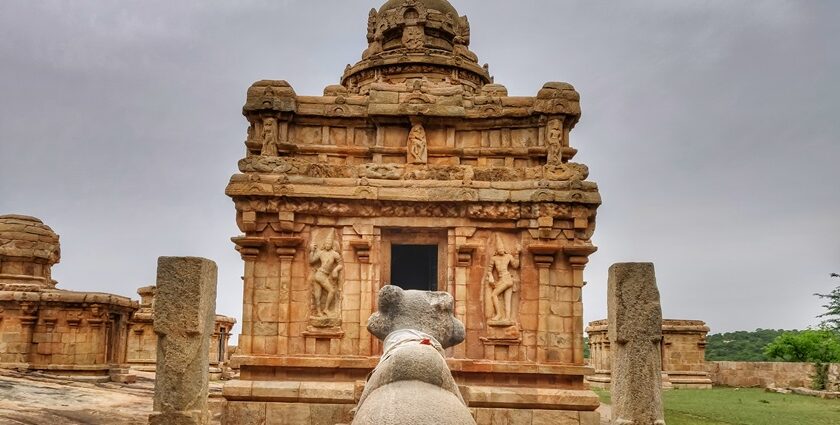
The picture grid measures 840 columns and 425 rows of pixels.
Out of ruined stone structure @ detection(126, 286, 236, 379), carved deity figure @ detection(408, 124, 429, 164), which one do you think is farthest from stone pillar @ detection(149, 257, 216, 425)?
ruined stone structure @ detection(126, 286, 236, 379)

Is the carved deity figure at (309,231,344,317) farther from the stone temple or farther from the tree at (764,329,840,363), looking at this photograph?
the tree at (764,329,840,363)

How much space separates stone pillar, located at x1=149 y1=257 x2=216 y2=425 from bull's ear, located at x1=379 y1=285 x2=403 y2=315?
2.41 metres

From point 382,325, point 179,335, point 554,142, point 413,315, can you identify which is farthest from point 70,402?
point 413,315

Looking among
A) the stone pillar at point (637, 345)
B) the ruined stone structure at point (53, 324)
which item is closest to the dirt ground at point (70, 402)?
the ruined stone structure at point (53, 324)

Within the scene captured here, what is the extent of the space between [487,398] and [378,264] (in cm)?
297

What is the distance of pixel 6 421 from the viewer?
11820mm

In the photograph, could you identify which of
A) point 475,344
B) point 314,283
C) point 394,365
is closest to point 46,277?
point 314,283

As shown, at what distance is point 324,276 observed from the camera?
11852 mm

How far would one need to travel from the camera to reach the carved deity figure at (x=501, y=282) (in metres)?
11.9

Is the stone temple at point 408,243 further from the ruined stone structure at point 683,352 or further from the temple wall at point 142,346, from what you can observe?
the temple wall at point 142,346

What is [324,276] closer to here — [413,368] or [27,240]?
[413,368]

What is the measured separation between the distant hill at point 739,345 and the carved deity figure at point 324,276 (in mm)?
41876

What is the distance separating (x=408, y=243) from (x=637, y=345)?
6.24m

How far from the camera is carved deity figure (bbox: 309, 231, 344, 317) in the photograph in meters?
11.8
